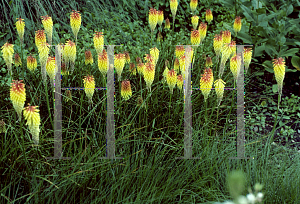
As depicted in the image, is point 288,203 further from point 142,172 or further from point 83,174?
point 83,174

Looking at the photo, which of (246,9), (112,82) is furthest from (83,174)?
(246,9)

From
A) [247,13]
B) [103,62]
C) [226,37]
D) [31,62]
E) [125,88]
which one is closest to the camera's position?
[103,62]

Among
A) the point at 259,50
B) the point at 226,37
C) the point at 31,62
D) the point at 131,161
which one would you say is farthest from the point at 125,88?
the point at 259,50

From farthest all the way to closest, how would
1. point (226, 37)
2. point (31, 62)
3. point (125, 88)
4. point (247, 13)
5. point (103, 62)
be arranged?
point (247, 13), point (226, 37), point (31, 62), point (125, 88), point (103, 62)

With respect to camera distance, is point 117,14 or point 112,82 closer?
point 112,82

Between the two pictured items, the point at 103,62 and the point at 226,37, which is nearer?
the point at 103,62

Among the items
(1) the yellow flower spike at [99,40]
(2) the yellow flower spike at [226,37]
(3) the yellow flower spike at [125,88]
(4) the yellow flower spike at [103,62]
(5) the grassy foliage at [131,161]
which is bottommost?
(5) the grassy foliage at [131,161]

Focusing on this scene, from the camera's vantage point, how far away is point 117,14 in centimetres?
629

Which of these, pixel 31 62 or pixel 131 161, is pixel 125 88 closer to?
pixel 131 161

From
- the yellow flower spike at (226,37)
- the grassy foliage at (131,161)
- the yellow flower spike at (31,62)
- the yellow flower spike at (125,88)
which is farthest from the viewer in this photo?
the yellow flower spike at (226,37)

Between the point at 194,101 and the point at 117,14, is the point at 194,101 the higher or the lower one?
the lower one

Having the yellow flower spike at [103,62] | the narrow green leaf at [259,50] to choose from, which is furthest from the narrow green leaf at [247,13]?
the yellow flower spike at [103,62]

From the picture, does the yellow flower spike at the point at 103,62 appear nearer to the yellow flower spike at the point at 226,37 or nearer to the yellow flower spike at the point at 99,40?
the yellow flower spike at the point at 99,40

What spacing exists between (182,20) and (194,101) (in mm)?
3657
